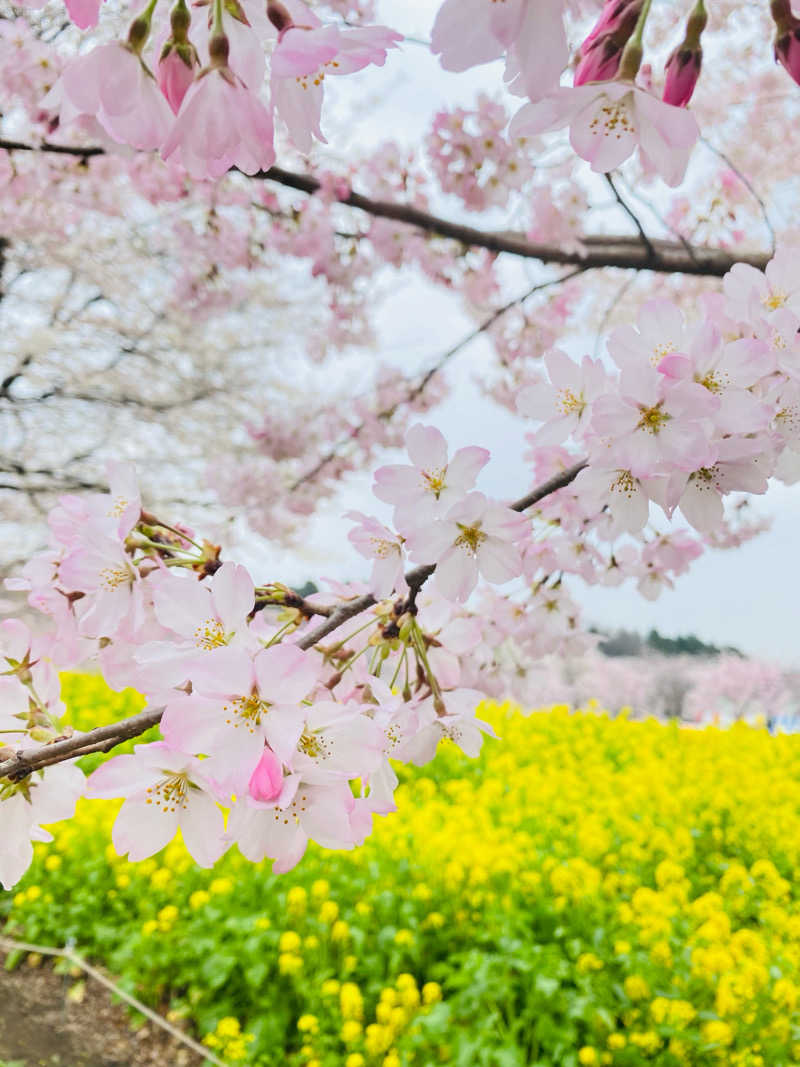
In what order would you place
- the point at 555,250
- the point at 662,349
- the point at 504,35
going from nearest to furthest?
the point at 504,35 < the point at 662,349 < the point at 555,250

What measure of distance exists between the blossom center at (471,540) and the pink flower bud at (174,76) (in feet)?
1.70

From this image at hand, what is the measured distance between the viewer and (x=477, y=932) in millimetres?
2803

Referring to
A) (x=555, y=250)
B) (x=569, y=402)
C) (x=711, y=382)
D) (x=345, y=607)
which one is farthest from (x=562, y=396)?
(x=555, y=250)

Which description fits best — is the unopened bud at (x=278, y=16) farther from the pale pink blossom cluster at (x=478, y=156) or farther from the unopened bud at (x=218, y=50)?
the pale pink blossom cluster at (x=478, y=156)

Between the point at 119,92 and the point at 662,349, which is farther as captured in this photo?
the point at 662,349

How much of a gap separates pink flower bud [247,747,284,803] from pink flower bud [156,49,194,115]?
0.49 m

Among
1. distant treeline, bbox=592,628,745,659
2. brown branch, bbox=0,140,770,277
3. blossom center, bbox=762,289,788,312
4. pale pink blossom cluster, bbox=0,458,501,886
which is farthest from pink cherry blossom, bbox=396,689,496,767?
distant treeline, bbox=592,628,745,659

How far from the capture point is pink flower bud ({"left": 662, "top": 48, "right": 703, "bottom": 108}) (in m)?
0.62

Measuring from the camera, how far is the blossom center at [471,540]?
94cm

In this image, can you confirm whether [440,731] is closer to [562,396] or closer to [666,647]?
[562,396]

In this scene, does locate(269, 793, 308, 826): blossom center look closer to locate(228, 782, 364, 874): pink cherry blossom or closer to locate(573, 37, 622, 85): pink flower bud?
locate(228, 782, 364, 874): pink cherry blossom

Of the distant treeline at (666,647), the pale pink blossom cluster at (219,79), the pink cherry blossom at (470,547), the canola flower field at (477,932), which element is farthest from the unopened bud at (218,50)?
the distant treeline at (666,647)

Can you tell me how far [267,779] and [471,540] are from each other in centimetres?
40

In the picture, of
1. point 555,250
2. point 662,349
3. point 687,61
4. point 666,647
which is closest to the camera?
point 687,61
